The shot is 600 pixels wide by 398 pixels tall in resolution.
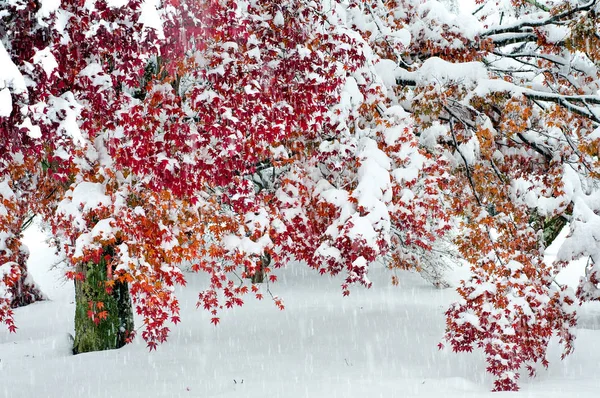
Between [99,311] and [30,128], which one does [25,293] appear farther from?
[30,128]

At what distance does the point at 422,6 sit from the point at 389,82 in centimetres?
148

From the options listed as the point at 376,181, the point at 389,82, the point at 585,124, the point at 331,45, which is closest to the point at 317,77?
the point at 331,45

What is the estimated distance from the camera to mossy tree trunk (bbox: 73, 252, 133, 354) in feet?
32.0

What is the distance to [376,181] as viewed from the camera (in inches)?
273

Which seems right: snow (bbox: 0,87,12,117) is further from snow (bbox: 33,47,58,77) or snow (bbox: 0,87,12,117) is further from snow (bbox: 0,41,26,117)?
snow (bbox: 33,47,58,77)

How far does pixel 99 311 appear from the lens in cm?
966

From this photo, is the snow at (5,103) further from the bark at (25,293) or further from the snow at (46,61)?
the bark at (25,293)

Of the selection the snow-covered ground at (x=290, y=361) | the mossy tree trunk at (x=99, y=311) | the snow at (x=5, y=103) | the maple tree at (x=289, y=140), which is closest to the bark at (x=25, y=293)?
the snow-covered ground at (x=290, y=361)

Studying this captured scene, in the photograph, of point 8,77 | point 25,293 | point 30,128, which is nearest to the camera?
point 8,77

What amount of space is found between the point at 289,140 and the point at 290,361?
13.9 feet

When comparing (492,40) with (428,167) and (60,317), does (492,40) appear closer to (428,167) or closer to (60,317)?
(428,167)

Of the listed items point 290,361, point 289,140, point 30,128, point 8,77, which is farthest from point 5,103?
point 290,361

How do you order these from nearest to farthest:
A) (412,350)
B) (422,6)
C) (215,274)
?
(215,274)
(422,6)
(412,350)

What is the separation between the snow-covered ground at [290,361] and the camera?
7938 mm
